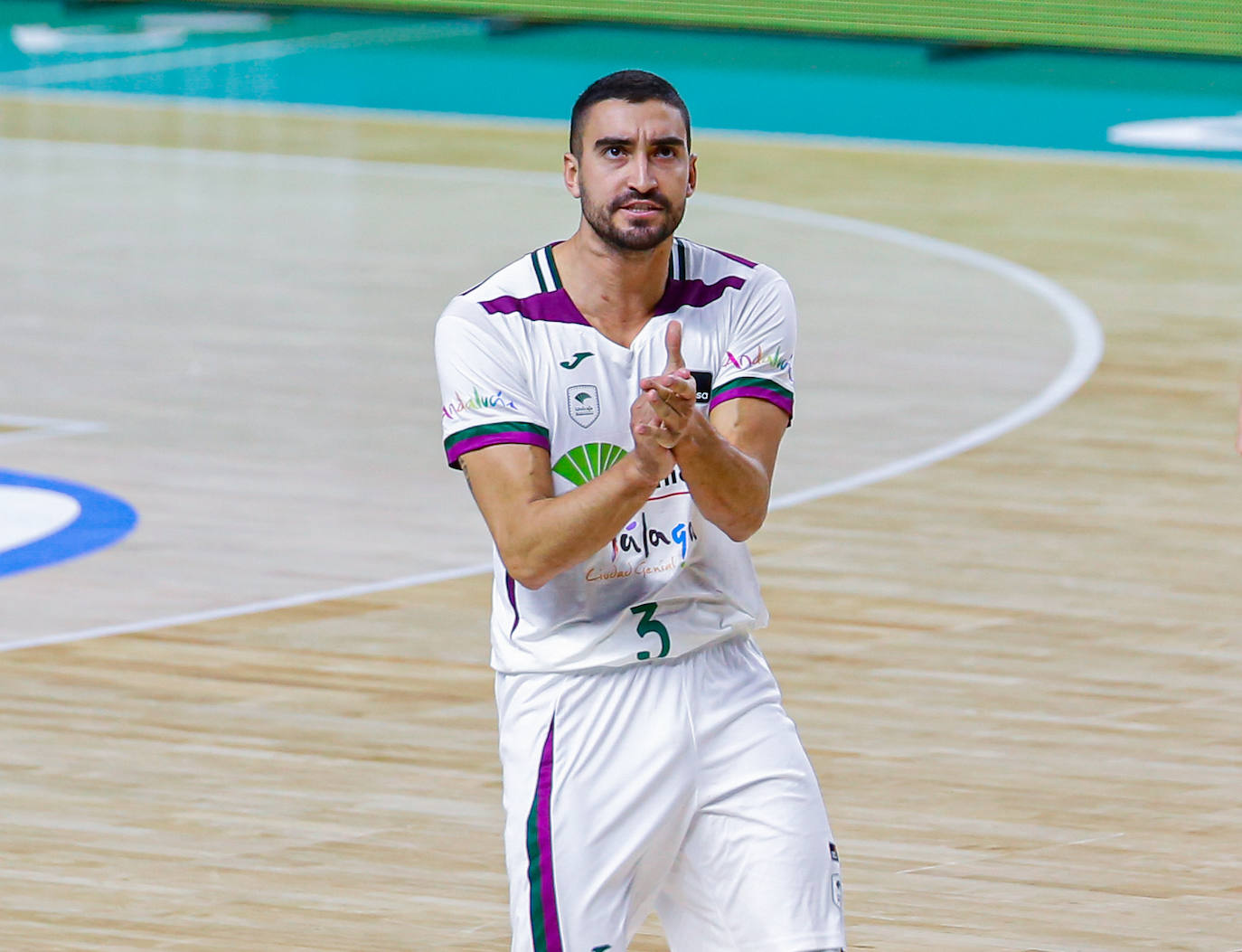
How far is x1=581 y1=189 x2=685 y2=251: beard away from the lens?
383cm

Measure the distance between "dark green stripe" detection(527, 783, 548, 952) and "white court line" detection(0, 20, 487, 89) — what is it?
1818cm

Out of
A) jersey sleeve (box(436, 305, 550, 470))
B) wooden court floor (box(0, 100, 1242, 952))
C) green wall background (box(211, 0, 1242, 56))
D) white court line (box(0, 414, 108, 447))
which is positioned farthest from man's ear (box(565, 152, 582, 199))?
green wall background (box(211, 0, 1242, 56))

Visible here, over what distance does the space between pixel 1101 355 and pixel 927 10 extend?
11.3 meters

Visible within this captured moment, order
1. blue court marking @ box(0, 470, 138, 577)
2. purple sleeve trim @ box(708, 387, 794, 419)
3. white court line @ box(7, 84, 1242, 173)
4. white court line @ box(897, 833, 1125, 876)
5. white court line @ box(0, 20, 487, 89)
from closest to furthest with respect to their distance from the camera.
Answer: purple sleeve trim @ box(708, 387, 794, 419) → white court line @ box(897, 833, 1125, 876) → blue court marking @ box(0, 470, 138, 577) → white court line @ box(7, 84, 1242, 173) → white court line @ box(0, 20, 487, 89)

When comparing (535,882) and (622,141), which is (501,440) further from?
(535,882)

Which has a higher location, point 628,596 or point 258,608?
point 628,596

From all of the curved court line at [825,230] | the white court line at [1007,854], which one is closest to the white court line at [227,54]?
the curved court line at [825,230]

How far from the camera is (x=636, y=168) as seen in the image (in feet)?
12.5

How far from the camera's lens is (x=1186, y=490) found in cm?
953

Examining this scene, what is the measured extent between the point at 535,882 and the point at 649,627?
432 mm

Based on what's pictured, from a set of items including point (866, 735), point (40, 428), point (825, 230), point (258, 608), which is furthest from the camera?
point (825, 230)

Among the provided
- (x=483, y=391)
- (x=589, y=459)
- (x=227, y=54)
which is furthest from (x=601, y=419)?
(x=227, y=54)

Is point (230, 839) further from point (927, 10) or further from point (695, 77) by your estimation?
point (927, 10)

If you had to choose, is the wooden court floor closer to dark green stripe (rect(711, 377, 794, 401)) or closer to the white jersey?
the white jersey
